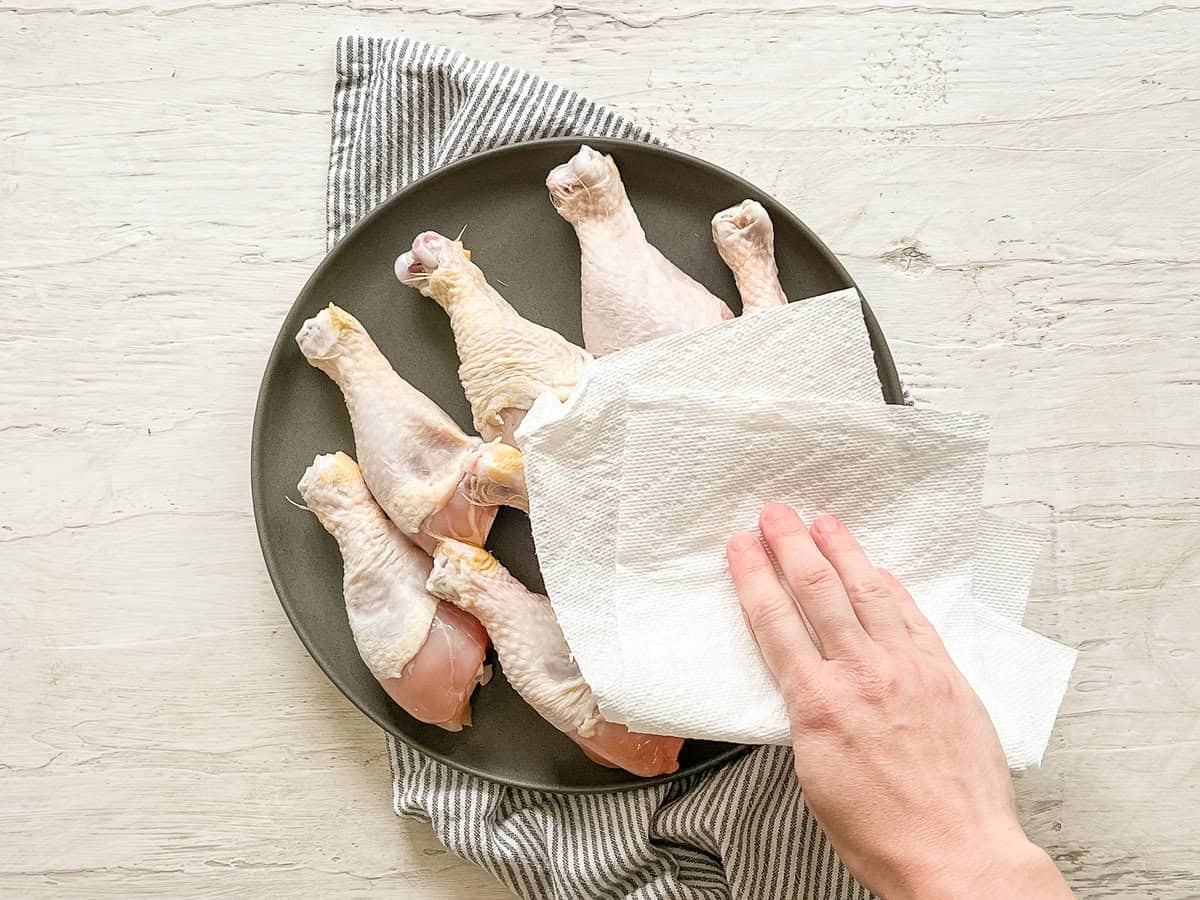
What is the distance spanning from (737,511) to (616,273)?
0.26 metres

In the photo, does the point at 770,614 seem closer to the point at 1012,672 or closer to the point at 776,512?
the point at 776,512

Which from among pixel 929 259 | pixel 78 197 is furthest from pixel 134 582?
pixel 929 259

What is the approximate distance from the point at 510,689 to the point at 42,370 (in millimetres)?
603

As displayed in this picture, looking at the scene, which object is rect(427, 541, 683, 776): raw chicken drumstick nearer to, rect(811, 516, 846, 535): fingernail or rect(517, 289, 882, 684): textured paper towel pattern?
rect(517, 289, 882, 684): textured paper towel pattern

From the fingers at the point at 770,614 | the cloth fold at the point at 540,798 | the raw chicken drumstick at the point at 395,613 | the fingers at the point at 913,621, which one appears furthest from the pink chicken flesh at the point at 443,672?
the fingers at the point at 913,621

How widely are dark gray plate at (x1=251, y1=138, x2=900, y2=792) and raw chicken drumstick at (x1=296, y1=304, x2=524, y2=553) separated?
0.11 feet

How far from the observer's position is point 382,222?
3.27ft

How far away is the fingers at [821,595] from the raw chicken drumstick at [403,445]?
0.90ft

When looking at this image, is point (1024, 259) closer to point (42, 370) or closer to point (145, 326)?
point (145, 326)

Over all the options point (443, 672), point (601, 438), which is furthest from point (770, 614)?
point (443, 672)

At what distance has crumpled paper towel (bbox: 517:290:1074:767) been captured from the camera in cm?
79

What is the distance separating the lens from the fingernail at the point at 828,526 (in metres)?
0.80

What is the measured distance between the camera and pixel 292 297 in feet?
3.55

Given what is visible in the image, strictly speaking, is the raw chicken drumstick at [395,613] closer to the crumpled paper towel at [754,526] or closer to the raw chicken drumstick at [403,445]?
the raw chicken drumstick at [403,445]
